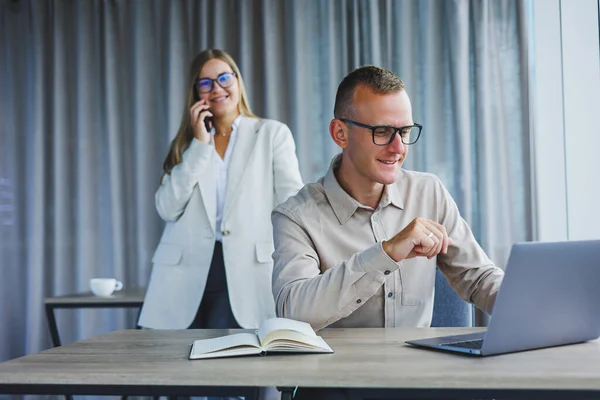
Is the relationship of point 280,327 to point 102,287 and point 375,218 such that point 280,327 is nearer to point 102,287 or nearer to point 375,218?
point 375,218

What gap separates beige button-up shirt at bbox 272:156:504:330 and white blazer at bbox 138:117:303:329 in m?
0.89

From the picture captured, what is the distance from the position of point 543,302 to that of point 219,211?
173 cm

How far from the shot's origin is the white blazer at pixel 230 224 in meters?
2.68

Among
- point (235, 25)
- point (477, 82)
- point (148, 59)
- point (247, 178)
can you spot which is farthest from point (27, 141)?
point (477, 82)

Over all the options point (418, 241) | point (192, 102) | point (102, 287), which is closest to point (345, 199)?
point (418, 241)

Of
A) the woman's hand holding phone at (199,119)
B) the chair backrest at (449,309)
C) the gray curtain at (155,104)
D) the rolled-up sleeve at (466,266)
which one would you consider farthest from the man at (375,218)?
the gray curtain at (155,104)

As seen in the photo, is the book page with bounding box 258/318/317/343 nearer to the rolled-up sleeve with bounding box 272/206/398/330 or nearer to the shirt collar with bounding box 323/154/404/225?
the rolled-up sleeve with bounding box 272/206/398/330

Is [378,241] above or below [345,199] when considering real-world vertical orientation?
below

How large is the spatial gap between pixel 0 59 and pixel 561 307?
12.8 ft

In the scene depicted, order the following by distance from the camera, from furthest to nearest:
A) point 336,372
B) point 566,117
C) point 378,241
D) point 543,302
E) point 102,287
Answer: point 566,117 → point 102,287 → point 378,241 → point 543,302 → point 336,372

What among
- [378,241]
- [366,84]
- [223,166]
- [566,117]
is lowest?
[378,241]

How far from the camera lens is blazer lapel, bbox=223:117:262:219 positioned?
2.76 meters

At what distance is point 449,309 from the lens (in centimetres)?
191

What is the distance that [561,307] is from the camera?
1.26 meters
